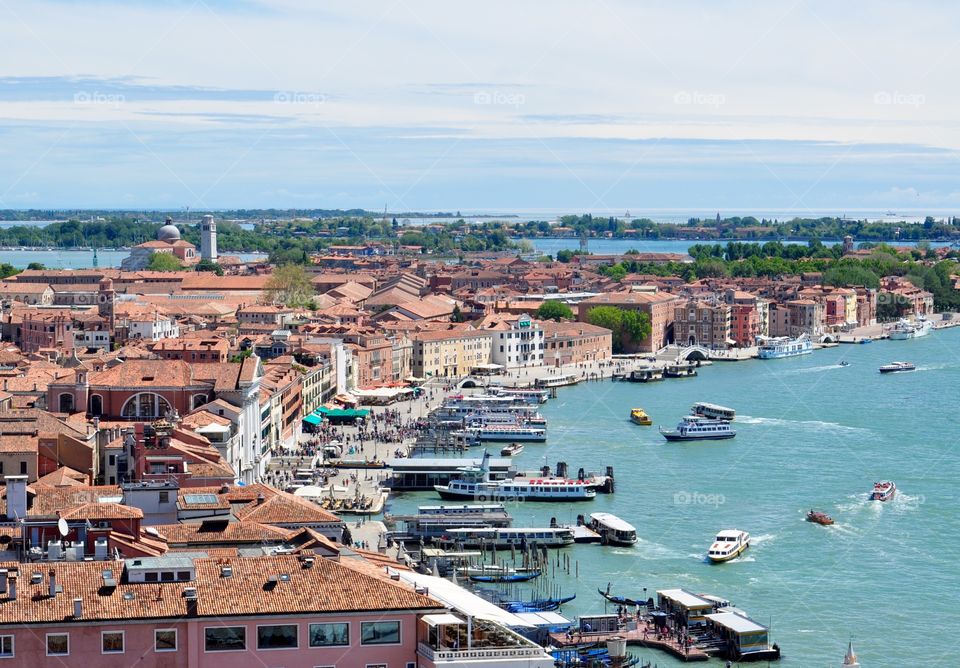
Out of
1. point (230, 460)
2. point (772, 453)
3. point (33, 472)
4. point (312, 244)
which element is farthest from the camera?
point (312, 244)

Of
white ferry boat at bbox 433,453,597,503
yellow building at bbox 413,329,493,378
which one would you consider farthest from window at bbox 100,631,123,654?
yellow building at bbox 413,329,493,378

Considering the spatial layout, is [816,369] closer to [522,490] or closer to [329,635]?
[522,490]

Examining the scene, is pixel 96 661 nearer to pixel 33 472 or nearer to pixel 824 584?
pixel 33 472

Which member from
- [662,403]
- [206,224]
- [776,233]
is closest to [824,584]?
[662,403]

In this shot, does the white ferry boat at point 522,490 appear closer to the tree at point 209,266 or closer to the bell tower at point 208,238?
the tree at point 209,266

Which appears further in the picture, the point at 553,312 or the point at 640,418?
the point at 553,312

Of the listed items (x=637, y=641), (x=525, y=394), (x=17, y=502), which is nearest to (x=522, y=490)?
(x=637, y=641)
